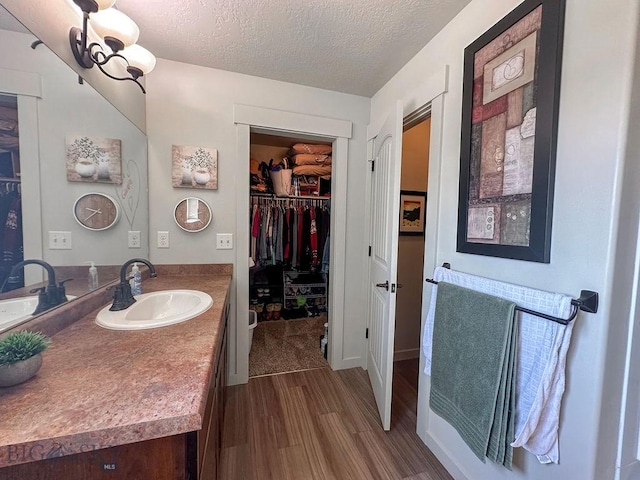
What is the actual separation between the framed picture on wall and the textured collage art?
1.17 metres

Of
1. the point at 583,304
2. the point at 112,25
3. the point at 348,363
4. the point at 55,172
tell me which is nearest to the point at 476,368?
the point at 583,304

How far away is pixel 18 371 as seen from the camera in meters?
0.62

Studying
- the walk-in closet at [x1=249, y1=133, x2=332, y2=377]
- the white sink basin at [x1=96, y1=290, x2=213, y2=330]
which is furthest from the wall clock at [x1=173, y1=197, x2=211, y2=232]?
the walk-in closet at [x1=249, y1=133, x2=332, y2=377]

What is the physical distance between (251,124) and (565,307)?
6.59 feet

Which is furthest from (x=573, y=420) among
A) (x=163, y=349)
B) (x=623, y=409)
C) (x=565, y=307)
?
(x=163, y=349)

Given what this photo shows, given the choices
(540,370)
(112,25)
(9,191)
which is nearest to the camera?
(9,191)

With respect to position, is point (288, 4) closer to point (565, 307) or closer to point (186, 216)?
point (186, 216)

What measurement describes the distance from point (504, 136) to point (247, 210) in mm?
1602

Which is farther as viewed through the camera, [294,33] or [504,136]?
[294,33]

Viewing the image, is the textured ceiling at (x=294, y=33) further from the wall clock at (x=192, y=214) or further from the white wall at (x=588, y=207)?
the wall clock at (x=192, y=214)

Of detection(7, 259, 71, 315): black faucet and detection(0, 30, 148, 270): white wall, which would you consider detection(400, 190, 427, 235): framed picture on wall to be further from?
detection(7, 259, 71, 315): black faucet

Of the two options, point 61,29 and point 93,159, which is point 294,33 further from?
point 93,159

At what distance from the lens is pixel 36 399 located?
59 cm

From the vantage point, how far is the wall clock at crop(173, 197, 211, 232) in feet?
5.99
